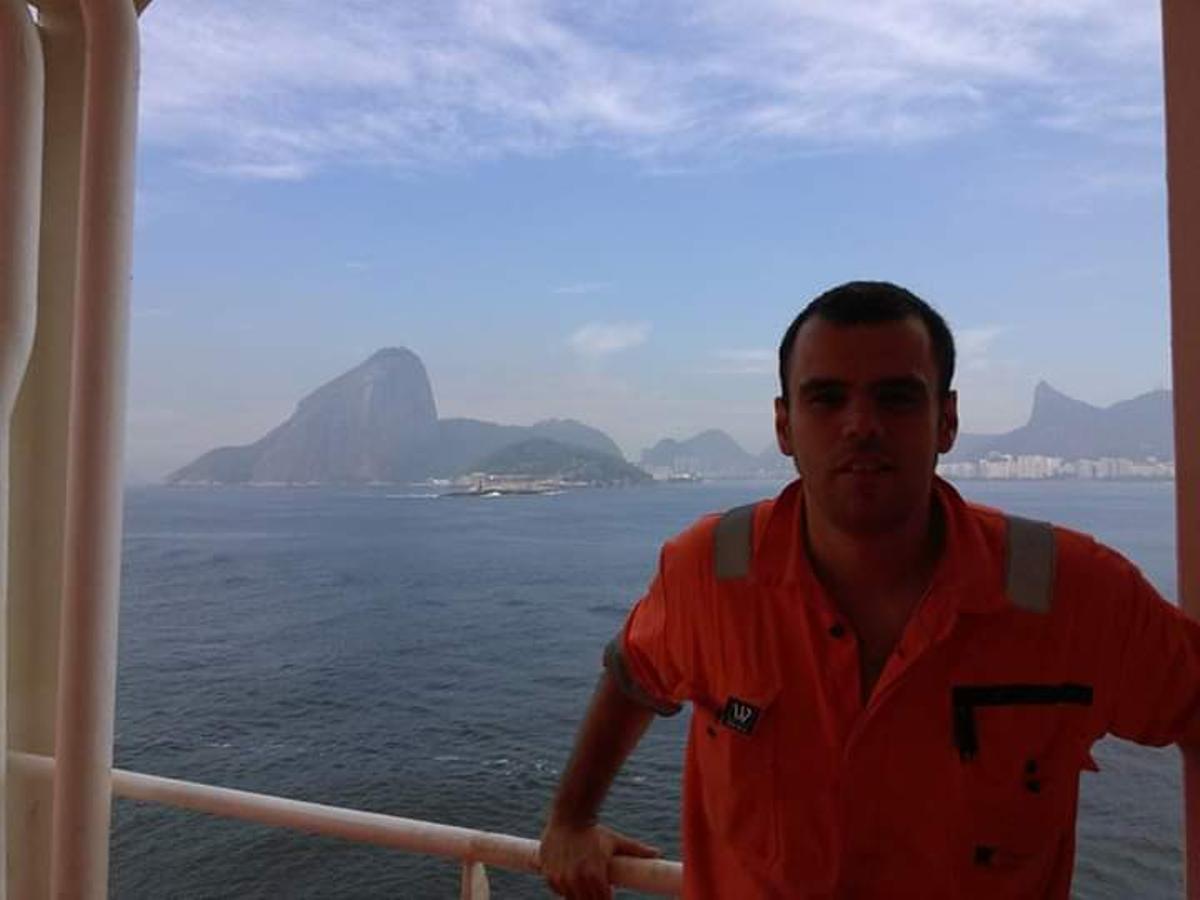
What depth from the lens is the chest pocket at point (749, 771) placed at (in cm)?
90

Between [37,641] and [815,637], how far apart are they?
123 cm

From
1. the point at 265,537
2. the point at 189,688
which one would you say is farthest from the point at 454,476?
the point at 189,688

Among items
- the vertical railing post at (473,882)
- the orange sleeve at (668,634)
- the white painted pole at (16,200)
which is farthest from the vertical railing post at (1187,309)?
the white painted pole at (16,200)

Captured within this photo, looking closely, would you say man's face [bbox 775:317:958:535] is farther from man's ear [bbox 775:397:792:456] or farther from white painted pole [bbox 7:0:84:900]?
white painted pole [bbox 7:0:84:900]

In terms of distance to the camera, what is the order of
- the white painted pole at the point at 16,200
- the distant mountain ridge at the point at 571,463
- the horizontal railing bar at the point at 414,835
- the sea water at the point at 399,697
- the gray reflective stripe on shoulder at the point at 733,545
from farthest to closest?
the distant mountain ridge at the point at 571,463
the sea water at the point at 399,697
the white painted pole at the point at 16,200
the horizontal railing bar at the point at 414,835
the gray reflective stripe on shoulder at the point at 733,545

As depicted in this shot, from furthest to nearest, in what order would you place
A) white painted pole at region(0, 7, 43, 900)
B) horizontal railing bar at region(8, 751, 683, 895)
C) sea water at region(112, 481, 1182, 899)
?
1. sea water at region(112, 481, 1182, 899)
2. white painted pole at region(0, 7, 43, 900)
3. horizontal railing bar at region(8, 751, 683, 895)

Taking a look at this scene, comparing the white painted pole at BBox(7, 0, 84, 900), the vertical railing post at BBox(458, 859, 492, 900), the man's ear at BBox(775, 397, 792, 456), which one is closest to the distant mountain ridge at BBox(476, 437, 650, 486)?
the white painted pole at BBox(7, 0, 84, 900)

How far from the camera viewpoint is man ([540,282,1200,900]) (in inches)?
33.5

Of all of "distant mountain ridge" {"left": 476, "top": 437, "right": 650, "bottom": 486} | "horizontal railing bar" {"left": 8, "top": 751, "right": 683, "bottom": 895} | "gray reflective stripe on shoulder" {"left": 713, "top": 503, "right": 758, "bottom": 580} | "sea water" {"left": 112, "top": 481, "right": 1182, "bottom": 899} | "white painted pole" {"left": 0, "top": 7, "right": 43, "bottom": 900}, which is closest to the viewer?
"gray reflective stripe on shoulder" {"left": 713, "top": 503, "right": 758, "bottom": 580}

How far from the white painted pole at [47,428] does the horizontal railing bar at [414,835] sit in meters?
0.40

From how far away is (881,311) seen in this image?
0.88 meters

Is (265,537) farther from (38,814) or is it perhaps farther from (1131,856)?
(38,814)

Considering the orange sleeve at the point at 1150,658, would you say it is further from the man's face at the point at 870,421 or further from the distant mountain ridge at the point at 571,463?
the distant mountain ridge at the point at 571,463

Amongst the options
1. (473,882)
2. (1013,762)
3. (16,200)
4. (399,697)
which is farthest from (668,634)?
(399,697)
